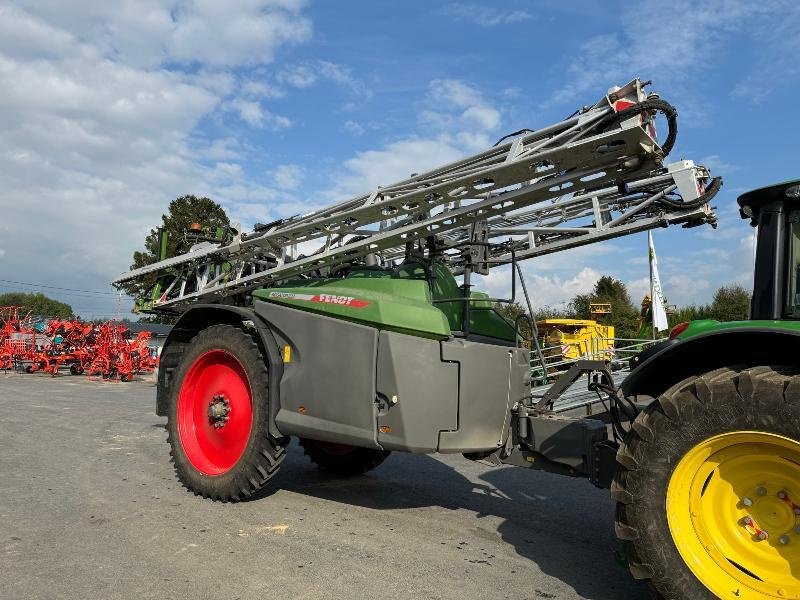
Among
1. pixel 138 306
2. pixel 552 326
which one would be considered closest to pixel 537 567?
pixel 138 306

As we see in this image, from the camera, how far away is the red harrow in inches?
710

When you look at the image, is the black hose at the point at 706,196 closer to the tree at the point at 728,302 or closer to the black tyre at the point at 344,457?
the black tyre at the point at 344,457

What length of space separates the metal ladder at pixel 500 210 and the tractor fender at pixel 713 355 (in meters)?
1.36

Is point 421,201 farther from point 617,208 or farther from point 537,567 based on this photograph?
point 537,567

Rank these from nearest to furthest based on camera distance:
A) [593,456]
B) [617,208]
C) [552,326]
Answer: [593,456], [617,208], [552,326]

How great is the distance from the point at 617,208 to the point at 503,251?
1.21 meters

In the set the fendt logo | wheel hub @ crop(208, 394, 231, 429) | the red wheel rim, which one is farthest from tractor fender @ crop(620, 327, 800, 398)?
wheel hub @ crop(208, 394, 231, 429)

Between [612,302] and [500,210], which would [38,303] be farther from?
[500,210]

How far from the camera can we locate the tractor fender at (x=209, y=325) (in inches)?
185

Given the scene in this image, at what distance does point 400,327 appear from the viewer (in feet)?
13.6

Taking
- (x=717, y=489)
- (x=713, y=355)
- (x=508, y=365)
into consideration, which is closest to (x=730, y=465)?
(x=717, y=489)

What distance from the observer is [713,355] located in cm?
327

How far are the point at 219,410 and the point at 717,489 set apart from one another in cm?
374

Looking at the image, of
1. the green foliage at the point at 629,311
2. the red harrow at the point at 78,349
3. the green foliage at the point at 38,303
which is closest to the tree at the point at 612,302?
the green foliage at the point at 629,311
